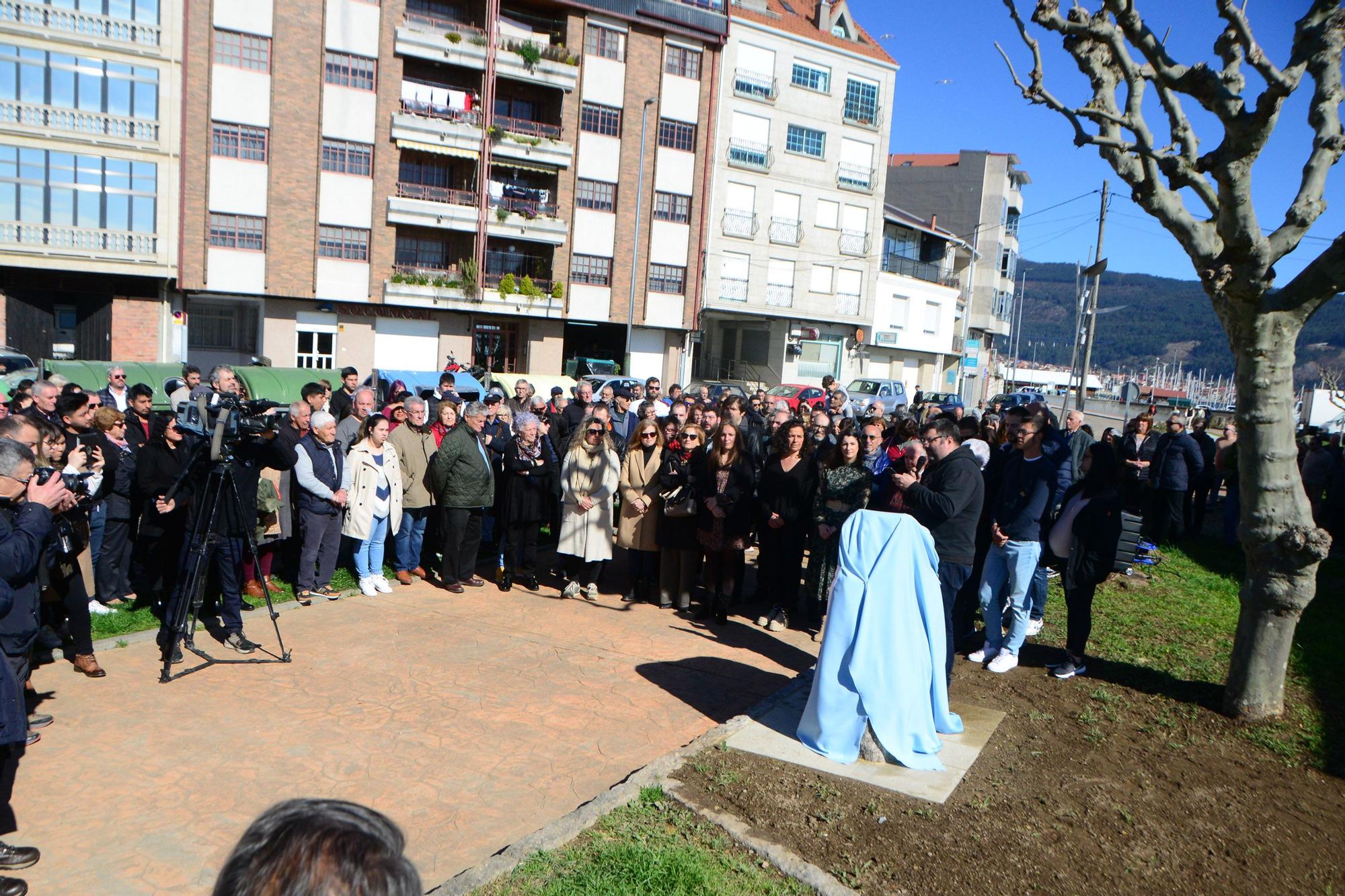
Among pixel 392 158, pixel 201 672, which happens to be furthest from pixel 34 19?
pixel 201 672

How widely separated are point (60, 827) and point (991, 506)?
7.19 m

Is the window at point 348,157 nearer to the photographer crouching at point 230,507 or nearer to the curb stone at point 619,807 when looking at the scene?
the photographer crouching at point 230,507

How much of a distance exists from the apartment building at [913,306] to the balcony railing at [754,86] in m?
9.30

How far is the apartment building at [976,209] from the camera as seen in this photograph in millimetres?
57781

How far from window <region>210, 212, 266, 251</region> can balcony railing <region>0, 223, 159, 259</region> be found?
177cm

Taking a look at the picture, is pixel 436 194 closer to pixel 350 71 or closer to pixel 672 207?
pixel 350 71

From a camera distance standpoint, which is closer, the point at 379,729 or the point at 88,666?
the point at 379,729

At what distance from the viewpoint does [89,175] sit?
28859 millimetres

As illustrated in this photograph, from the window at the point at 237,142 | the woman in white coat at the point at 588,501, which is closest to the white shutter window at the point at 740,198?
the window at the point at 237,142

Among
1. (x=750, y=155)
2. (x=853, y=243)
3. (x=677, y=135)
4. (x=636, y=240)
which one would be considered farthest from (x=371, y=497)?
(x=853, y=243)

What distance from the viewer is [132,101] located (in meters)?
29.0

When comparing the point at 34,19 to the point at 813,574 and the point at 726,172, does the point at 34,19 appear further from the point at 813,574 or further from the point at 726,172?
the point at 813,574

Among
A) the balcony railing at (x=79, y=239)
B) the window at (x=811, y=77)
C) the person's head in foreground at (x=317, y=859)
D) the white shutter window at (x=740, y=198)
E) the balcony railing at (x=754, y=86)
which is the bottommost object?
the person's head in foreground at (x=317, y=859)

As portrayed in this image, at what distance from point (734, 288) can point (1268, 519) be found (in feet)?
115
